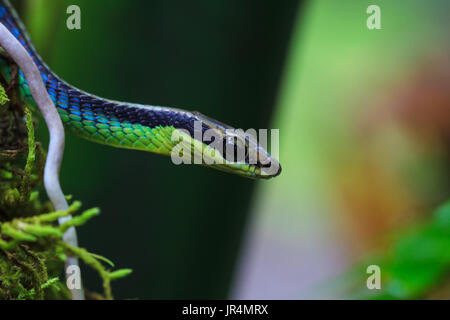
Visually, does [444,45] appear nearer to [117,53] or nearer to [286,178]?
[286,178]

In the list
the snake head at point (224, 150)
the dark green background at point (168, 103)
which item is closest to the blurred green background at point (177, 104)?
the dark green background at point (168, 103)

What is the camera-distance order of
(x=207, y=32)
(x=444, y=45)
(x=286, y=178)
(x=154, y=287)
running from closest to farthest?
(x=207, y=32) < (x=154, y=287) < (x=444, y=45) < (x=286, y=178)

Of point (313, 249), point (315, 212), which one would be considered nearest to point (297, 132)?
point (315, 212)

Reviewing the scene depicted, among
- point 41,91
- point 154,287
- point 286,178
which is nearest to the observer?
point 41,91

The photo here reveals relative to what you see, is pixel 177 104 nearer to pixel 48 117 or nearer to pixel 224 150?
pixel 224 150
